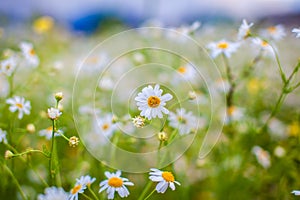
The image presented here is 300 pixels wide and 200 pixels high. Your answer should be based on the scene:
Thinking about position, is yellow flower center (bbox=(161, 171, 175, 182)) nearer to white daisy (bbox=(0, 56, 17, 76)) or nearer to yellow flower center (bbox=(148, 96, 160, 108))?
yellow flower center (bbox=(148, 96, 160, 108))

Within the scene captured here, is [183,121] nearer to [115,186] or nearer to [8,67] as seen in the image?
[115,186]

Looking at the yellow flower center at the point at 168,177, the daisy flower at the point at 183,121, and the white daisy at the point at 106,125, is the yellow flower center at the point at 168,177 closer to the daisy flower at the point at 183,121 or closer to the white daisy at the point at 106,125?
the daisy flower at the point at 183,121

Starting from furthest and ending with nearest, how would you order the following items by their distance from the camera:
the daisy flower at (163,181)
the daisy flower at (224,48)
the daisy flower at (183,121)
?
the daisy flower at (224,48)
the daisy flower at (183,121)
the daisy flower at (163,181)

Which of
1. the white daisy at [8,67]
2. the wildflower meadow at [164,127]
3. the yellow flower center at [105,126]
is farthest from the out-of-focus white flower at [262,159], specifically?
the white daisy at [8,67]

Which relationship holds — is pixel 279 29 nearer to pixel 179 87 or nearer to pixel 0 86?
pixel 179 87

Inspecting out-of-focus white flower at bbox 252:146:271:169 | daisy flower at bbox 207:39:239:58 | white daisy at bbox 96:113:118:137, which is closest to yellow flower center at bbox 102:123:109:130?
white daisy at bbox 96:113:118:137

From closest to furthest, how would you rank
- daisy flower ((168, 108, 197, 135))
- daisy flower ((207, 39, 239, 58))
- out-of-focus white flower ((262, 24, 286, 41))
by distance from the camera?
daisy flower ((168, 108, 197, 135)), daisy flower ((207, 39, 239, 58)), out-of-focus white flower ((262, 24, 286, 41))

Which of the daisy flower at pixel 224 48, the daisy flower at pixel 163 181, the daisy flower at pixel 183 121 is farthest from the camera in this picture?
the daisy flower at pixel 224 48
